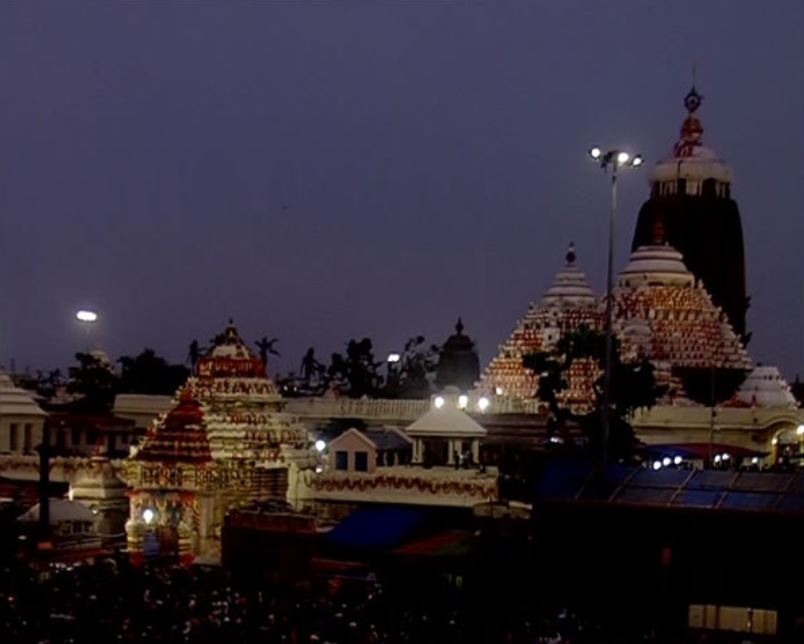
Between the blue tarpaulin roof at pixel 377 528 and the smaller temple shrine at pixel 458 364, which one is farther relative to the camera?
the smaller temple shrine at pixel 458 364

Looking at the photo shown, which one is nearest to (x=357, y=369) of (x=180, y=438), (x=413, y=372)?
(x=413, y=372)

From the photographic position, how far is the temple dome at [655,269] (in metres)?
47.6

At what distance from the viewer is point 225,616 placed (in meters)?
17.8

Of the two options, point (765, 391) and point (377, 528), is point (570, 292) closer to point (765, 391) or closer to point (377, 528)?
point (765, 391)

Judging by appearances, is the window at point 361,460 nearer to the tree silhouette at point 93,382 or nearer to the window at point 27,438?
the window at point 27,438

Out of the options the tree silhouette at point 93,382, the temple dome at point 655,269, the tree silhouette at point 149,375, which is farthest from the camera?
the tree silhouette at point 149,375

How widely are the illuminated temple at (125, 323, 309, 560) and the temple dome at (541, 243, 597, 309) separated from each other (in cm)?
1539

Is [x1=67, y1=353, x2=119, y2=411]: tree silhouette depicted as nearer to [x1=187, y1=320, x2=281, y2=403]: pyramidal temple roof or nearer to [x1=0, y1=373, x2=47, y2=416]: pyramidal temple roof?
[x1=0, y1=373, x2=47, y2=416]: pyramidal temple roof

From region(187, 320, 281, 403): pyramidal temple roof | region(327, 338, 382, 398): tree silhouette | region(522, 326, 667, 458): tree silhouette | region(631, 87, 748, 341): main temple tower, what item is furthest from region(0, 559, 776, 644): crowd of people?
region(327, 338, 382, 398): tree silhouette

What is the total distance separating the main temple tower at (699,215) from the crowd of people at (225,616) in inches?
1497

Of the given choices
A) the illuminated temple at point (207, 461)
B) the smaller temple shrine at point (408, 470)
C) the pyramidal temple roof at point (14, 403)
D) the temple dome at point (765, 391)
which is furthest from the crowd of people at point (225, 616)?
the temple dome at point (765, 391)

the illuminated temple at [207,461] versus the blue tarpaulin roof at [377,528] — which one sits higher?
the illuminated temple at [207,461]

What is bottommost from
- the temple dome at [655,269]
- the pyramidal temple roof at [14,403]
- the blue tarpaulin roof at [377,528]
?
the blue tarpaulin roof at [377,528]

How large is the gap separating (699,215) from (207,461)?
34.0 m
